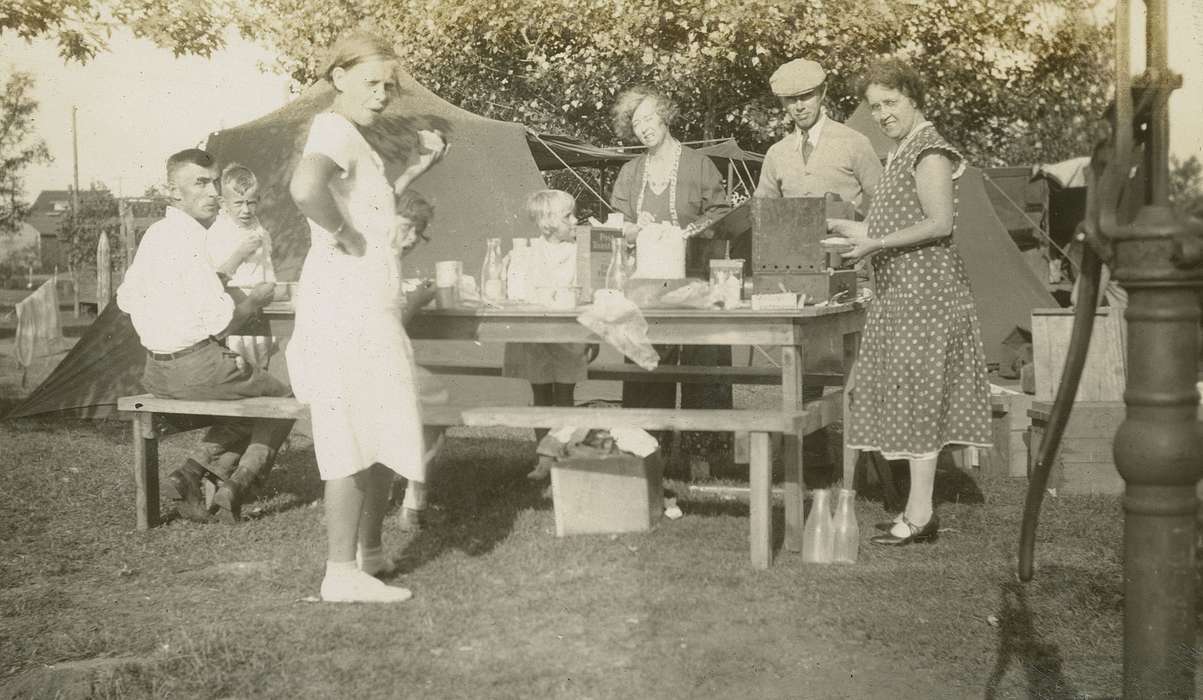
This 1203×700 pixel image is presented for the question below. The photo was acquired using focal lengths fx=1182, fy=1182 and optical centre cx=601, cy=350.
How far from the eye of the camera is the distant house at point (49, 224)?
5831 cm

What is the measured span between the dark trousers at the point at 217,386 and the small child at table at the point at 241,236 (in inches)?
20.9

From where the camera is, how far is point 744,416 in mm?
4383

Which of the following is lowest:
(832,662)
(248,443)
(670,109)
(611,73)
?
(832,662)

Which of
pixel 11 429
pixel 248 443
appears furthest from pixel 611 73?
pixel 248 443

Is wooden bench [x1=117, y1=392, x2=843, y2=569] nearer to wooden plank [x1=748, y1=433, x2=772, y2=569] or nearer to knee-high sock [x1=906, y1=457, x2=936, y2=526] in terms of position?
wooden plank [x1=748, y1=433, x2=772, y2=569]

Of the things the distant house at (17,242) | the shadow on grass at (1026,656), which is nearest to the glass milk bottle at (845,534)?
the shadow on grass at (1026,656)

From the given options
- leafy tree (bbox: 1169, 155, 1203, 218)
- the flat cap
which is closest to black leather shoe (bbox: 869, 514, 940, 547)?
the flat cap

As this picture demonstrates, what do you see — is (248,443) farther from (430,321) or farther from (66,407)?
(66,407)

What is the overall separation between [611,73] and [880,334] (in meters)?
10.3

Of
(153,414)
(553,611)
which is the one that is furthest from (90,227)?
(553,611)

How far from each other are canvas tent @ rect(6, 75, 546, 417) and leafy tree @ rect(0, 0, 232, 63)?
1695mm

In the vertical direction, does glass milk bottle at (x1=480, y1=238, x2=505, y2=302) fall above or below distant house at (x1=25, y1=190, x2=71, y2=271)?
below

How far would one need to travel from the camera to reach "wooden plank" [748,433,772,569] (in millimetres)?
4336

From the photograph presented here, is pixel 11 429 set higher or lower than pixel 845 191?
lower
